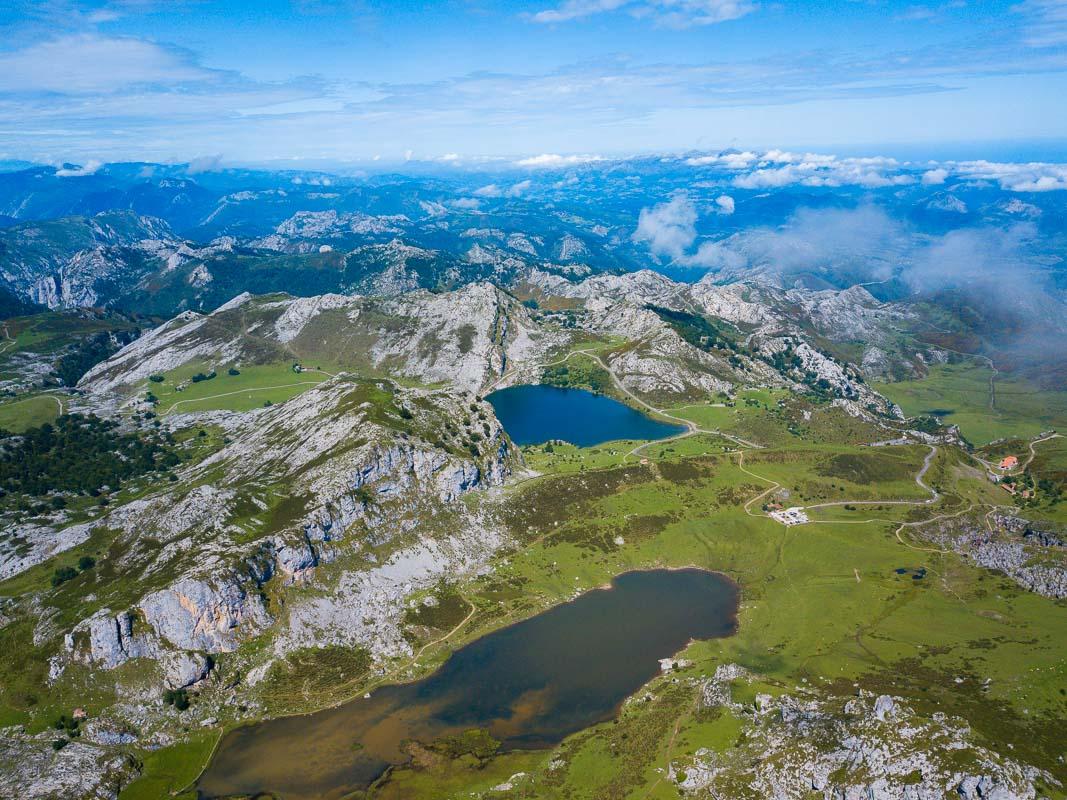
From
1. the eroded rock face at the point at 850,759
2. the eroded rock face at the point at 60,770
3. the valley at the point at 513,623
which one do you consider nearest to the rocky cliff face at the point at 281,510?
the valley at the point at 513,623

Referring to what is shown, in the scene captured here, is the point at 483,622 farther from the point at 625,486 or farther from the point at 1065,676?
the point at 1065,676

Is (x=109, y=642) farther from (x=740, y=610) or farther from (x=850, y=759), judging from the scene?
(x=740, y=610)

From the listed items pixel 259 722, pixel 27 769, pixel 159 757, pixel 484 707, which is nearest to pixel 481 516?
pixel 484 707

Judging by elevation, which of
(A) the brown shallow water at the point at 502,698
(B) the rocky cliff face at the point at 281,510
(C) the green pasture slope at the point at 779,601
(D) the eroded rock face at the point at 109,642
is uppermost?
(B) the rocky cliff face at the point at 281,510

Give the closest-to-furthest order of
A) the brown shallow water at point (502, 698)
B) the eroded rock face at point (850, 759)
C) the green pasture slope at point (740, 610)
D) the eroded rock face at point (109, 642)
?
1. the eroded rock face at point (850, 759)
2. the green pasture slope at point (740, 610)
3. the brown shallow water at point (502, 698)
4. the eroded rock face at point (109, 642)

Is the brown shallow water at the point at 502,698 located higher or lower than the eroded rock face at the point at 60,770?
lower

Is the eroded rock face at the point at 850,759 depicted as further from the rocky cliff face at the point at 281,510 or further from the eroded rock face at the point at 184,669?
the eroded rock face at the point at 184,669

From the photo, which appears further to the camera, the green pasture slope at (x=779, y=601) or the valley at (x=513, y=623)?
the green pasture slope at (x=779, y=601)

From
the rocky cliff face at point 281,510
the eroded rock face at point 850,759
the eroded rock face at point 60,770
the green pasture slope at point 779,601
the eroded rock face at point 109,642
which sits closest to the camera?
the eroded rock face at point 850,759

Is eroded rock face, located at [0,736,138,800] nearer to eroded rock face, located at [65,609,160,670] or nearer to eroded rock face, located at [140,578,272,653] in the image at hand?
eroded rock face, located at [65,609,160,670]
